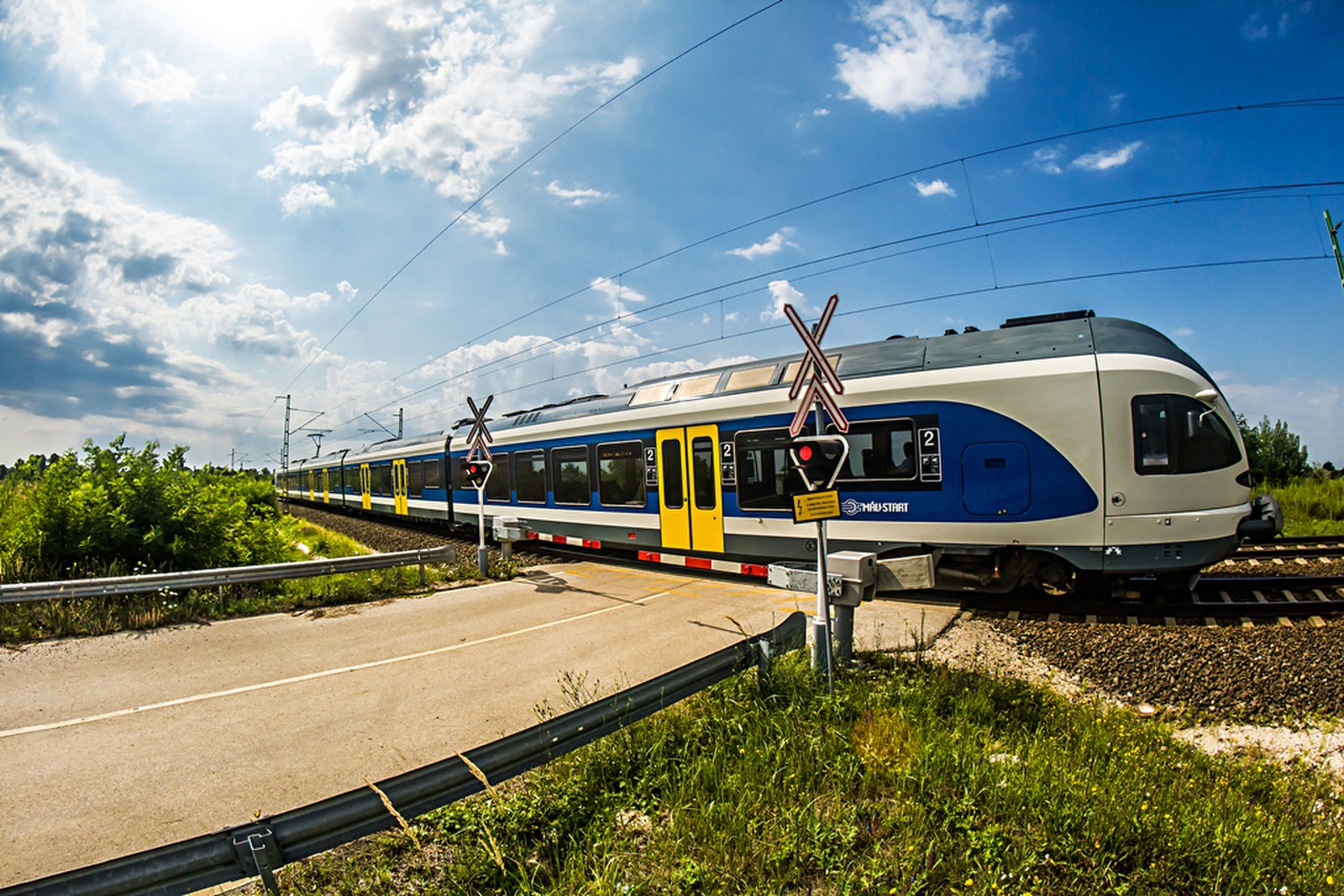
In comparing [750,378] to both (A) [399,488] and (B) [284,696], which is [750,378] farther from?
(A) [399,488]

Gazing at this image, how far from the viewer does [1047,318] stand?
864 cm

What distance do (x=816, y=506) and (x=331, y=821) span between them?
358cm

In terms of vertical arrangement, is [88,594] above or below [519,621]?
above

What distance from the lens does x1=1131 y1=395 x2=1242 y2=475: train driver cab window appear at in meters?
7.35

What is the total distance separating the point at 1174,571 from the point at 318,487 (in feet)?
140

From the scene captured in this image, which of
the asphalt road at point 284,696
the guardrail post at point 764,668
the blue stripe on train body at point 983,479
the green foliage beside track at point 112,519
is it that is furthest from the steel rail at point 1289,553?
the green foliage beside track at point 112,519

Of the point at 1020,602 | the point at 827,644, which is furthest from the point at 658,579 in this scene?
the point at 827,644

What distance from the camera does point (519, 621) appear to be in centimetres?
845

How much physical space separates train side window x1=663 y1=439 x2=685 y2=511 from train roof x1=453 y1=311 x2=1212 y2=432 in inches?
38.4

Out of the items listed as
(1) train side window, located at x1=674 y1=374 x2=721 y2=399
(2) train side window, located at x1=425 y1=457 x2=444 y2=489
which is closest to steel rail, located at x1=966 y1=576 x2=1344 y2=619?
(1) train side window, located at x1=674 y1=374 x2=721 y2=399

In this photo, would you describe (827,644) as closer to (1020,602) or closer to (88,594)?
(1020,602)

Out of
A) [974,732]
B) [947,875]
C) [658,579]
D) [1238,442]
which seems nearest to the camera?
[947,875]

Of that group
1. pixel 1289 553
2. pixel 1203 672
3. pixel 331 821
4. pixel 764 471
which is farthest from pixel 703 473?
pixel 1289 553

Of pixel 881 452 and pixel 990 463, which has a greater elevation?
pixel 881 452
